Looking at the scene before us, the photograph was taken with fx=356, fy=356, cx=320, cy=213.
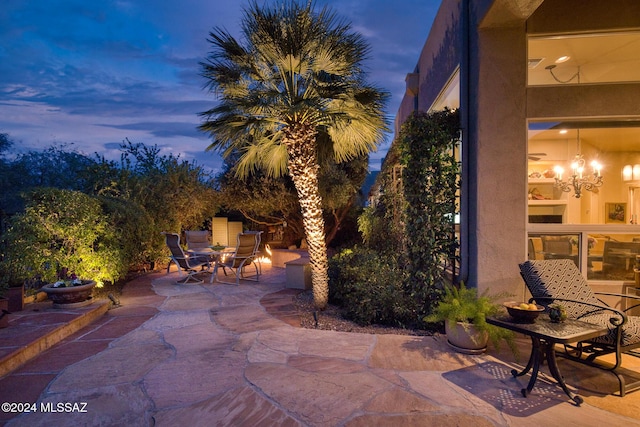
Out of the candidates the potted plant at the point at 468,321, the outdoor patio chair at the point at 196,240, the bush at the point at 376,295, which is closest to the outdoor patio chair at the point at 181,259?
the outdoor patio chair at the point at 196,240

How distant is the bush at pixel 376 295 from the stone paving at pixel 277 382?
0.62 m

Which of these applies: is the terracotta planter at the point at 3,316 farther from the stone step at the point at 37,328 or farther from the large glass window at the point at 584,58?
the large glass window at the point at 584,58

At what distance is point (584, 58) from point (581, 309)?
10.9 ft

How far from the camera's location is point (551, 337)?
2875 mm

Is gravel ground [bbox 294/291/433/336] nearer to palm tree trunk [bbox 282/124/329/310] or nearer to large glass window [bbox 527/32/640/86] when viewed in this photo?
palm tree trunk [bbox 282/124/329/310]

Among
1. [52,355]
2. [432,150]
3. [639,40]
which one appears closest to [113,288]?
[52,355]

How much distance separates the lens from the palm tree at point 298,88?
5.29 meters

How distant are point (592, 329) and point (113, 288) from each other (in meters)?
8.63

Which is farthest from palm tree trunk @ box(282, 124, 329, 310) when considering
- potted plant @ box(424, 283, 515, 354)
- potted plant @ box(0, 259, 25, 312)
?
potted plant @ box(0, 259, 25, 312)

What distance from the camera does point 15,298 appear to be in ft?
18.4

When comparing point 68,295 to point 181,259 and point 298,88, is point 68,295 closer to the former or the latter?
point 181,259

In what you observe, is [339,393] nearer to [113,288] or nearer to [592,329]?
[592,329]

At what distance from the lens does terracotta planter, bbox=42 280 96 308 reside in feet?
18.7

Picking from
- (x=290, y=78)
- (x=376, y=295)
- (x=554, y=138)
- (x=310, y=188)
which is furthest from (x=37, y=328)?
(x=554, y=138)
